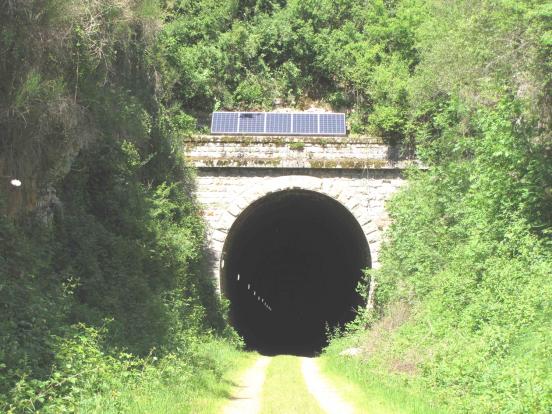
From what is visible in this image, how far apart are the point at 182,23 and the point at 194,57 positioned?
150 cm

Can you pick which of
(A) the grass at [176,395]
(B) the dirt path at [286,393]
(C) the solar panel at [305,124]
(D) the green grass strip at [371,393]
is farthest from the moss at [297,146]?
(A) the grass at [176,395]

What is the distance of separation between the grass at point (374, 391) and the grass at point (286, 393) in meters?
0.61

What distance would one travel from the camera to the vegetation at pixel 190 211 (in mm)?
8664

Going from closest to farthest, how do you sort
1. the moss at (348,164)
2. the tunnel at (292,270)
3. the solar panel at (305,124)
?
the moss at (348,164), the solar panel at (305,124), the tunnel at (292,270)

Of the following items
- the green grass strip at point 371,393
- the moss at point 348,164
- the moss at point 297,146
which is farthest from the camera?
the moss at point 297,146

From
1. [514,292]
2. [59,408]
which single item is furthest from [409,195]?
[59,408]

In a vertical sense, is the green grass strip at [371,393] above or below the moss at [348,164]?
below

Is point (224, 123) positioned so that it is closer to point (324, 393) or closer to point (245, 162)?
point (245, 162)

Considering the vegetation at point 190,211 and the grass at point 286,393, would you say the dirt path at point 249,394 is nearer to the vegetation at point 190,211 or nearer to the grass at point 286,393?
the grass at point 286,393

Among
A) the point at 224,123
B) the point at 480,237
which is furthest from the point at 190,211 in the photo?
the point at 480,237

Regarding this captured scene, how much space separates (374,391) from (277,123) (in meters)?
11.7

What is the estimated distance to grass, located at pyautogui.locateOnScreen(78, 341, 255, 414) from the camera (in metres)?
7.55

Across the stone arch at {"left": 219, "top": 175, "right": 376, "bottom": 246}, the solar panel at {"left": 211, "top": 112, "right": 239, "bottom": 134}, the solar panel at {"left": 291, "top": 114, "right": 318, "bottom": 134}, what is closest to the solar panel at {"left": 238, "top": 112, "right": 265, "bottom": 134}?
the solar panel at {"left": 211, "top": 112, "right": 239, "bottom": 134}

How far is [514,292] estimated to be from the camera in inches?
410
